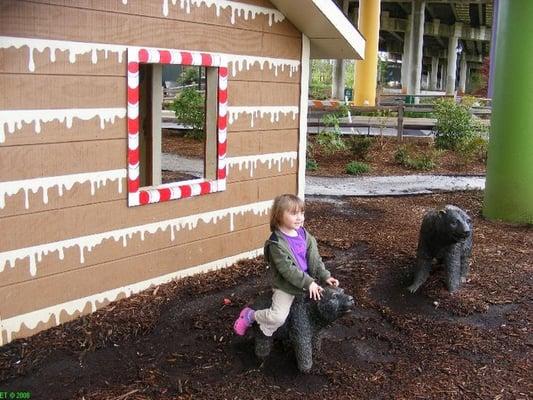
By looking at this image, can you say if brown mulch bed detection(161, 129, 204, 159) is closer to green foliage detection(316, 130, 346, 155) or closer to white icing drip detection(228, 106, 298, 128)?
green foliage detection(316, 130, 346, 155)

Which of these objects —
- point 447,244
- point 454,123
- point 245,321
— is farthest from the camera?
point 454,123

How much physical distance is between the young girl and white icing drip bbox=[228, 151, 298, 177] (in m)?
1.90

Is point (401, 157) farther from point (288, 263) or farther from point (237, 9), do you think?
point (288, 263)

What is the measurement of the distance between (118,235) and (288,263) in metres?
1.56

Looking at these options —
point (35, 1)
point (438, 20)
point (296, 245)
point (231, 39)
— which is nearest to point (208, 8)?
point (231, 39)

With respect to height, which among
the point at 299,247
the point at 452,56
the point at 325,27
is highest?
the point at 452,56

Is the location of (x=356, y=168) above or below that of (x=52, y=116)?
below

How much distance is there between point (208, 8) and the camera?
529cm

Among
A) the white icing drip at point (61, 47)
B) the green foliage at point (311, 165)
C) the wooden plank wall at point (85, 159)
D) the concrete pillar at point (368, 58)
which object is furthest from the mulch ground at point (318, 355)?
the concrete pillar at point (368, 58)

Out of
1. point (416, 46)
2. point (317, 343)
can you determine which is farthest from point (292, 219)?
point (416, 46)

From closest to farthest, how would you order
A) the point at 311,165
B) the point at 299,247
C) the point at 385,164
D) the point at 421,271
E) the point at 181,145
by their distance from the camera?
the point at 299,247
the point at 421,271
the point at 311,165
the point at 385,164
the point at 181,145

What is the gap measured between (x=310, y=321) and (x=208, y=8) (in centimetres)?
281

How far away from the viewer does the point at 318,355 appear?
13.6 ft

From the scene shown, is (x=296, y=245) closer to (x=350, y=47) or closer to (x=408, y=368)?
(x=408, y=368)
